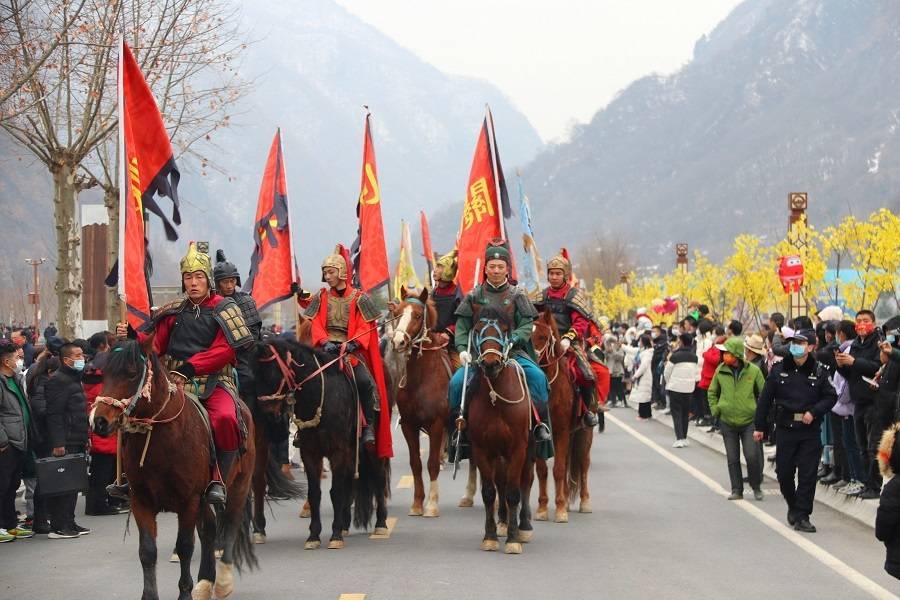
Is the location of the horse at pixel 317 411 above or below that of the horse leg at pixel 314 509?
above

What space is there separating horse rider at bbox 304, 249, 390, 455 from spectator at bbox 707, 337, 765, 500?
4633 mm

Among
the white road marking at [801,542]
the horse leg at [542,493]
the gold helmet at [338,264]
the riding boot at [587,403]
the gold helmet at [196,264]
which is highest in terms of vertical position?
the gold helmet at [338,264]

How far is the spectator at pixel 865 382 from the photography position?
1531cm

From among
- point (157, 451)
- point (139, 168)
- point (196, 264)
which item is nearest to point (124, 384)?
point (157, 451)

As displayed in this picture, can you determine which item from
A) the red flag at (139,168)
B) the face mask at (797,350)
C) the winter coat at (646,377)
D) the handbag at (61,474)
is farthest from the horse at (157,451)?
the winter coat at (646,377)

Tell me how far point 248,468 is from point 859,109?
606ft

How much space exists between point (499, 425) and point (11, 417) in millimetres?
5026

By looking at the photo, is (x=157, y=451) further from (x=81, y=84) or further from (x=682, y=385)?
(x=81, y=84)

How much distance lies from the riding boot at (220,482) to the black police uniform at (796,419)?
627 cm

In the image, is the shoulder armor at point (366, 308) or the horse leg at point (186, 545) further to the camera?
the shoulder armor at point (366, 308)

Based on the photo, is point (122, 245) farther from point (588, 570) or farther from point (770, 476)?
point (770, 476)

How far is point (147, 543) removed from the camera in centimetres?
974

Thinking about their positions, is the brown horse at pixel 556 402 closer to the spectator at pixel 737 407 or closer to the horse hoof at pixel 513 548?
the horse hoof at pixel 513 548

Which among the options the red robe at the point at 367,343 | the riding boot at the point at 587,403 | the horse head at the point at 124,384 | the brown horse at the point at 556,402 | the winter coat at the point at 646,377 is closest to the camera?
the horse head at the point at 124,384
